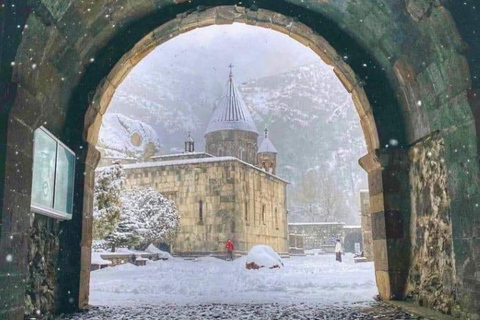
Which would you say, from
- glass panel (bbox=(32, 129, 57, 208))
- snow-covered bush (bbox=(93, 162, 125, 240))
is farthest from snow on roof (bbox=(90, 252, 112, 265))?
glass panel (bbox=(32, 129, 57, 208))

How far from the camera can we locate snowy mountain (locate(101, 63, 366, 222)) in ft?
294

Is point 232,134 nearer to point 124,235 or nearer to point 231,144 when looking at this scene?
point 231,144

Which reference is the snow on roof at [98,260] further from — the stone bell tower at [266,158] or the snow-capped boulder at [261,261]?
the stone bell tower at [266,158]

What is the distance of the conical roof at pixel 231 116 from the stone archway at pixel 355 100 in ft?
98.7

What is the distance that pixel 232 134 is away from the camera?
37.0m

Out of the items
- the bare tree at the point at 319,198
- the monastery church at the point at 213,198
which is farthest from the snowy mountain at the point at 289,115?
the monastery church at the point at 213,198

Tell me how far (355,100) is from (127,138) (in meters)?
46.1

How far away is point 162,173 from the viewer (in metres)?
28.1

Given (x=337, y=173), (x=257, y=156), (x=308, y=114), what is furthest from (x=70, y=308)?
(x=308, y=114)

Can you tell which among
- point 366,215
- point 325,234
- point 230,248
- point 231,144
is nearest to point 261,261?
point 366,215

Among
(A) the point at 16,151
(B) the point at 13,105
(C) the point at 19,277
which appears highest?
(B) the point at 13,105

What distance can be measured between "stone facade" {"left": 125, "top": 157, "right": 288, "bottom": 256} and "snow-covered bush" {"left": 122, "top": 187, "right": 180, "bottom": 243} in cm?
97

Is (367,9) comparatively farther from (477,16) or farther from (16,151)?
(16,151)

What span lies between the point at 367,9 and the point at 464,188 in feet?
8.03
